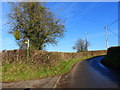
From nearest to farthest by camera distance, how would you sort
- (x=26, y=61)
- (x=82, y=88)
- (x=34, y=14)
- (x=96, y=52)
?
(x=82, y=88), (x=26, y=61), (x=34, y=14), (x=96, y=52)

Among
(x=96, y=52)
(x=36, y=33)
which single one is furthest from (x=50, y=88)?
(x=96, y=52)

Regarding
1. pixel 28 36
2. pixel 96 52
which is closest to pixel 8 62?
pixel 28 36

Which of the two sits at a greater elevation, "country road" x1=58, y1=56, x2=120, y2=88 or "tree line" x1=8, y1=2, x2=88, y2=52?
"tree line" x1=8, y1=2, x2=88, y2=52

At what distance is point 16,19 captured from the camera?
78.0ft

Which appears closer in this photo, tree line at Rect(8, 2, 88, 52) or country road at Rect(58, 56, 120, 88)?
country road at Rect(58, 56, 120, 88)

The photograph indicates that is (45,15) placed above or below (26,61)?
above

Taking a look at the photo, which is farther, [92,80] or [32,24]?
[32,24]

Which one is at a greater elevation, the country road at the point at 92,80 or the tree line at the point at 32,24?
the tree line at the point at 32,24

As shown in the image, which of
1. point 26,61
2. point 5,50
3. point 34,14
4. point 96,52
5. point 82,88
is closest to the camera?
point 82,88

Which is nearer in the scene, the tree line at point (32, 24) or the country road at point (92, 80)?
the country road at point (92, 80)

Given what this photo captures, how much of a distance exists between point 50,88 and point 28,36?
17.6 meters

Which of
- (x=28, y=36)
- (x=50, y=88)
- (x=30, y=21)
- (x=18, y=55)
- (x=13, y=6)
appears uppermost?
(x=13, y=6)

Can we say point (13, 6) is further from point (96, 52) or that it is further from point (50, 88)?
point (96, 52)

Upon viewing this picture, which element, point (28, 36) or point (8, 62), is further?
point (28, 36)
